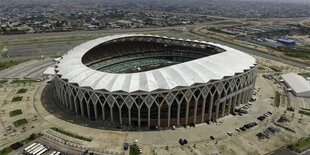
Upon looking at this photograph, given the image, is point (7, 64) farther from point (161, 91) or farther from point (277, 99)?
point (277, 99)

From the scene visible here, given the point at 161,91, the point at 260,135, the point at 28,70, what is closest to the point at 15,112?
the point at 28,70

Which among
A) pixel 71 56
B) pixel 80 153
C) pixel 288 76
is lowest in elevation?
pixel 80 153

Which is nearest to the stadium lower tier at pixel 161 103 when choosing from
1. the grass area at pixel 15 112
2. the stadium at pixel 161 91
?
the stadium at pixel 161 91

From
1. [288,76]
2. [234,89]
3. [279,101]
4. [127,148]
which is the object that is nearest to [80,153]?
[127,148]

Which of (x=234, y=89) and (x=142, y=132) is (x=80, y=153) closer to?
(x=142, y=132)

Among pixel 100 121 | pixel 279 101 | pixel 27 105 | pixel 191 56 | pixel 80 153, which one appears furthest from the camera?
pixel 191 56

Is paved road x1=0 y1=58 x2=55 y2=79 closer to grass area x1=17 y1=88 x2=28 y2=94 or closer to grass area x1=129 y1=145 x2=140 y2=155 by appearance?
grass area x1=17 y1=88 x2=28 y2=94

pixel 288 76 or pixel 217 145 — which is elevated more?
pixel 288 76
